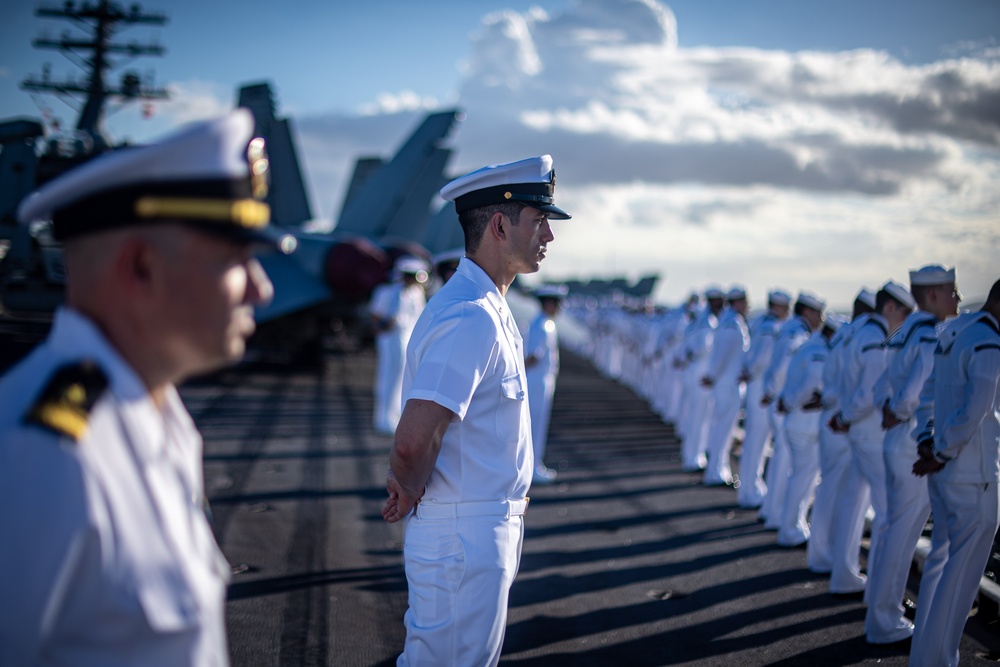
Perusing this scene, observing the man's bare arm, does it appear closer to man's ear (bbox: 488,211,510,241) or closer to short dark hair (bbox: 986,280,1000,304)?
man's ear (bbox: 488,211,510,241)

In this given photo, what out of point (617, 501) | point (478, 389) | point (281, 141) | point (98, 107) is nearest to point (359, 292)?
point (281, 141)

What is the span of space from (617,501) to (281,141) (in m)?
15.7

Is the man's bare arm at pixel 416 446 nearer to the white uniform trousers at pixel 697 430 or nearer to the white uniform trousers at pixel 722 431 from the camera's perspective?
the white uniform trousers at pixel 722 431

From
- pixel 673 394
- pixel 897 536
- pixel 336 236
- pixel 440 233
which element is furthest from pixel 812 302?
pixel 440 233

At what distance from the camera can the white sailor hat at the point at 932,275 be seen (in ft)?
15.4

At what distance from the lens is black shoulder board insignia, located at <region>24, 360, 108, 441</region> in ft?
3.47

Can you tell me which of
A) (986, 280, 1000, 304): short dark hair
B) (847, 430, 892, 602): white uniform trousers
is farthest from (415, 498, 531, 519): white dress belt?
(847, 430, 892, 602): white uniform trousers

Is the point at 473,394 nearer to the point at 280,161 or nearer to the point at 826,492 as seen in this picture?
the point at 826,492

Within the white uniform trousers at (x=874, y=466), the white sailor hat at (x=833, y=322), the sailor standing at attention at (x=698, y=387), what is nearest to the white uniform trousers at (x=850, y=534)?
the white uniform trousers at (x=874, y=466)

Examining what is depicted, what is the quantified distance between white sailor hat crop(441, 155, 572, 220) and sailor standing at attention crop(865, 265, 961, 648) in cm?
304

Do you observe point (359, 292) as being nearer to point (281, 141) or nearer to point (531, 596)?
point (281, 141)

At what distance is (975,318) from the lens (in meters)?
4.06

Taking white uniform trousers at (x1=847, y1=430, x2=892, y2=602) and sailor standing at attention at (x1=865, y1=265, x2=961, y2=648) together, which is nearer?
sailor standing at attention at (x1=865, y1=265, x2=961, y2=648)

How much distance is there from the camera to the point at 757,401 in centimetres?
895
